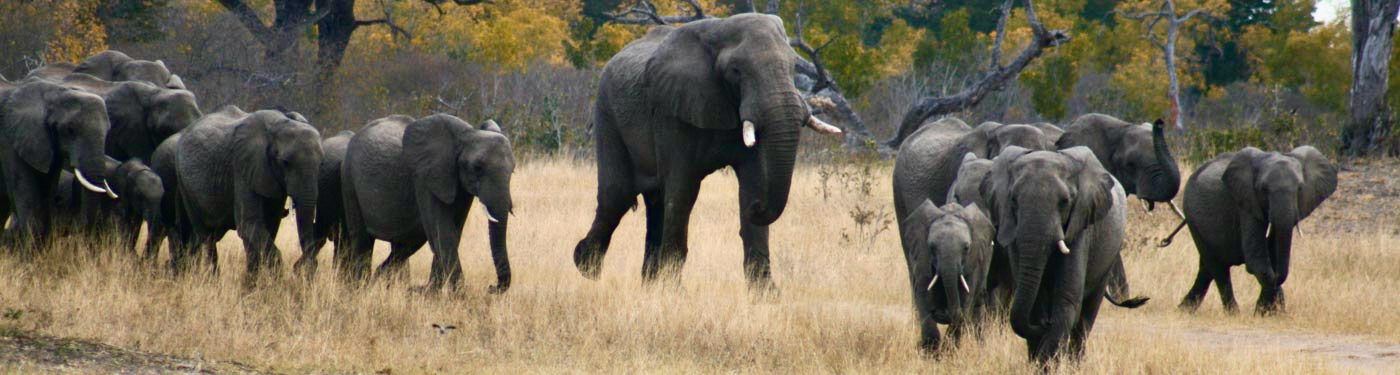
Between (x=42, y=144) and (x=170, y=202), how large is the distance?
1.03 metres

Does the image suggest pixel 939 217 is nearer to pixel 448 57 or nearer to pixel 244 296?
pixel 244 296

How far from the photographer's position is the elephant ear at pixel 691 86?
9.56 m

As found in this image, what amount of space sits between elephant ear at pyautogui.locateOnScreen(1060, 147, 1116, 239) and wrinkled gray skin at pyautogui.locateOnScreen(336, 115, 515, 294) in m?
3.52

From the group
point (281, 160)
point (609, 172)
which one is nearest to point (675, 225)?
point (609, 172)

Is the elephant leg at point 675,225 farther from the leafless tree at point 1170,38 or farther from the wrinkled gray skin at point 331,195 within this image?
the leafless tree at point 1170,38

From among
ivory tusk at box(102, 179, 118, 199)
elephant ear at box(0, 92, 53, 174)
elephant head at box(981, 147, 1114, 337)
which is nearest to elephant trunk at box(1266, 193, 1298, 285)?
elephant head at box(981, 147, 1114, 337)

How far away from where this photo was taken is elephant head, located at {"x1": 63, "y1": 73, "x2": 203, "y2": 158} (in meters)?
11.3

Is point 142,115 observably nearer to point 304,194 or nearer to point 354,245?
point 354,245

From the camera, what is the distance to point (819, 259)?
12.8 m

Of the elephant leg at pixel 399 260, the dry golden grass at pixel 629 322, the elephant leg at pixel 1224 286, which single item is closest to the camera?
the dry golden grass at pixel 629 322

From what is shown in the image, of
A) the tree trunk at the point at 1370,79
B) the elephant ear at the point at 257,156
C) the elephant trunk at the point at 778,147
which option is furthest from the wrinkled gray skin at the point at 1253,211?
the tree trunk at the point at 1370,79

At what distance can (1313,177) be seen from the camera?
437 inches

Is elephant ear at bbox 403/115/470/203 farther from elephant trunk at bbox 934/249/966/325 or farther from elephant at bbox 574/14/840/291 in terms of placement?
elephant trunk at bbox 934/249/966/325

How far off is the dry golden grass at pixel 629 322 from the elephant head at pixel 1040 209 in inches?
21.2
